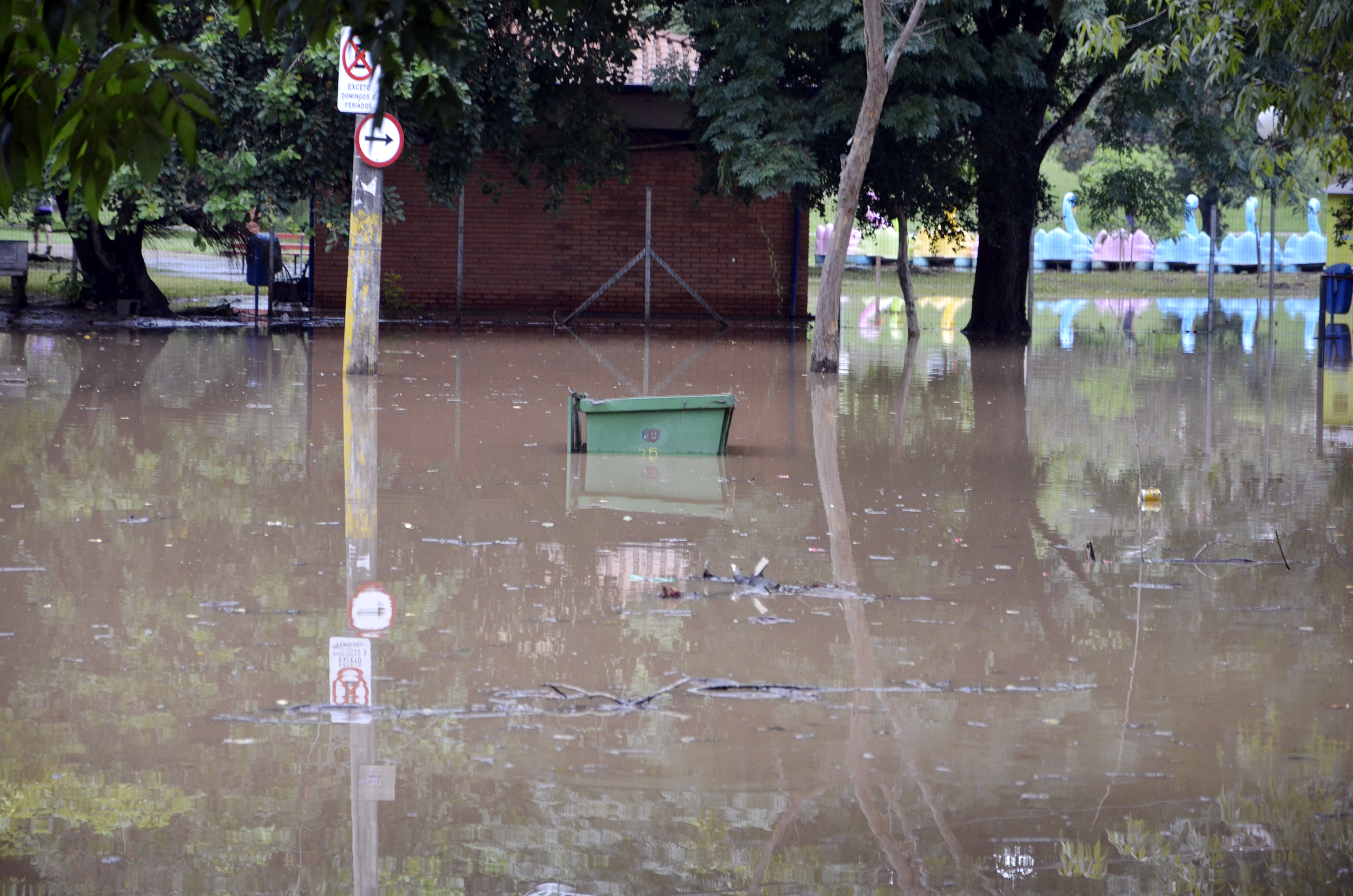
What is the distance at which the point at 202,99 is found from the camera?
3354 mm

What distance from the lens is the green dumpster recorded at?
10914 mm

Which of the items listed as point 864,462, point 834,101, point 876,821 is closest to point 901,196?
point 834,101

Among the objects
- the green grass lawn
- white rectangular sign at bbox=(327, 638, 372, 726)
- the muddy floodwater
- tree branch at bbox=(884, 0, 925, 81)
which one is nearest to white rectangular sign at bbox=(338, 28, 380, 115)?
the muddy floodwater

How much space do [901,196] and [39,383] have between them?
14037 millimetres

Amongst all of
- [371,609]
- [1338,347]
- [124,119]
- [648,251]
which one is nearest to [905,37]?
[648,251]

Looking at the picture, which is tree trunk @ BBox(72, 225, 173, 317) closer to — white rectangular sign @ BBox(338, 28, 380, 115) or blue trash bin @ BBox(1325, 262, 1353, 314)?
white rectangular sign @ BBox(338, 28, 380, 115)

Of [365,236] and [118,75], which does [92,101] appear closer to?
[118,75]

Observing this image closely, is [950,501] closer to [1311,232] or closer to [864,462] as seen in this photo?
[864,462]

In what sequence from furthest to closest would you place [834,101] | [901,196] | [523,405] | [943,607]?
[901,196] < [834,101] < [523,405] < [943,607]

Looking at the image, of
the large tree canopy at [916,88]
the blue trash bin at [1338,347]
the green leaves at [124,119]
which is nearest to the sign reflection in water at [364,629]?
the green leaves at [124,119]

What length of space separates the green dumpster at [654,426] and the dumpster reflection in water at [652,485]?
0.08 m

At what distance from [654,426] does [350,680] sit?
18.4ft

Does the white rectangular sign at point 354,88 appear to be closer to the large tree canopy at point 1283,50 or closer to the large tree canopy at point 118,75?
the large tree canopy at point 1283,50

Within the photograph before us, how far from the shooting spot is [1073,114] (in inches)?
996
